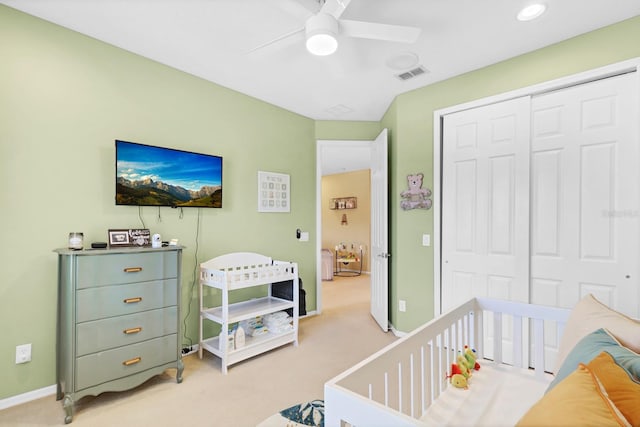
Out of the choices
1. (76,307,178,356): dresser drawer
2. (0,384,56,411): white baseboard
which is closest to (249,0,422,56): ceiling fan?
(76,307,178,356): dresser drawer

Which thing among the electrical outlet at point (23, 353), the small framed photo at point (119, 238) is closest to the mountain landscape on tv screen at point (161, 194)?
the small framed photo at point (119, 238)

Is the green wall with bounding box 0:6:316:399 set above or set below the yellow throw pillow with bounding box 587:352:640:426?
above

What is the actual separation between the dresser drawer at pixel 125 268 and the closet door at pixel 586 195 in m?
2.83

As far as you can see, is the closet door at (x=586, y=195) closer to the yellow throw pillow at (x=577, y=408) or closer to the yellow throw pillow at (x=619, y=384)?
the yellow throw pillow at (x=619, y=384)

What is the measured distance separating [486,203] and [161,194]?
109 inches

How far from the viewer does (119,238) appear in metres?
2.36

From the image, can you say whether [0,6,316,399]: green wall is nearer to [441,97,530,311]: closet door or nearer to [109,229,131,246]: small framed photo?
[109,229,131,246]: small framed photo

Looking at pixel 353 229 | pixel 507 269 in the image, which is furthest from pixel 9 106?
pixel 353 229

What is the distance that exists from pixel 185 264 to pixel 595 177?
331 centimetres

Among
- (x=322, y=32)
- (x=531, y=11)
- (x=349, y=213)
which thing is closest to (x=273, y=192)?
(x=322, y=32)

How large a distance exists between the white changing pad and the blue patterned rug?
0.79m

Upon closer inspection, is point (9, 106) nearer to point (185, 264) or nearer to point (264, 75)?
point (185, 264)

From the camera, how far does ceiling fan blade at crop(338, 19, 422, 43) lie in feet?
5.64

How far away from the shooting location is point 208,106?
3025 mm
